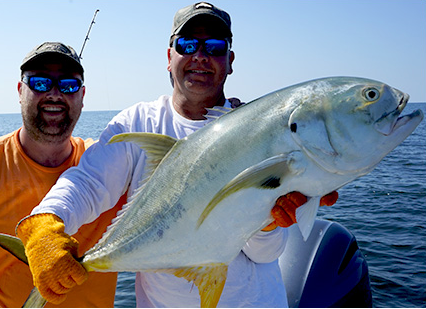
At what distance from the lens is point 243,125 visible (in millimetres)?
1972

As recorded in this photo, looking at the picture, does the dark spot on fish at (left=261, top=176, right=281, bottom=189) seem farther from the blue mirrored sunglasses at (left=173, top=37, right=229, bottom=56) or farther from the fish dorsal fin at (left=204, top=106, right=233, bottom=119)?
the blue mirrored sunglasses at (left=173, top=37, right=229, bottom=56)

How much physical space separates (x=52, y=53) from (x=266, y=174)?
229cm

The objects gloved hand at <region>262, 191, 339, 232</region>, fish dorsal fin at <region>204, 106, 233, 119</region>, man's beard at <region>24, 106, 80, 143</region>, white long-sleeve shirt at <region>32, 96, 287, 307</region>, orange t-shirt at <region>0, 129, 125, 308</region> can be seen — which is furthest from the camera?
man's beard at <region>24, 106, 80, 143</region>

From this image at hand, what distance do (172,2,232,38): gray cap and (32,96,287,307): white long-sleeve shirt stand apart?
0.57 m

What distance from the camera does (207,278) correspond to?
2.14 meters

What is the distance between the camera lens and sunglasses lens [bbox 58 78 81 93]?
326 centimetres

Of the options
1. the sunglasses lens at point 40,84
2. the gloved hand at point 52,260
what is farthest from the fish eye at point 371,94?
the sunglasses lens at point 40,84

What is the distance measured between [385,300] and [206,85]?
5219mm

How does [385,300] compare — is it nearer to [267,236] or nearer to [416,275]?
[416,275]

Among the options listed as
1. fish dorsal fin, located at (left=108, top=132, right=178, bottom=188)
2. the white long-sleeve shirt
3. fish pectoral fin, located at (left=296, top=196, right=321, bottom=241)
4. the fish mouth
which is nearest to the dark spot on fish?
fish pectoral fin, located at (left=296, top=196, right=321, bottom=241)

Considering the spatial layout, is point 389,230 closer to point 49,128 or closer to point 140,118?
point 140,118

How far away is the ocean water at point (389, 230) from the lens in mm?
6582

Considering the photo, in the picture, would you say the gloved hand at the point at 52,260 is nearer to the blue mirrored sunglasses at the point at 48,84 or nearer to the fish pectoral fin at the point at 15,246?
the fish pectoral fin at the point at 15,246

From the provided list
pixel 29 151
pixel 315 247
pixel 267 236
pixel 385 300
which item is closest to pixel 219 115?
pixel 267 236
